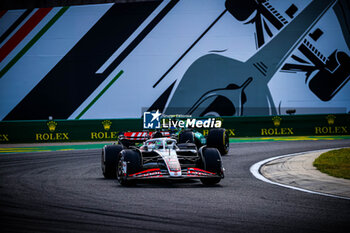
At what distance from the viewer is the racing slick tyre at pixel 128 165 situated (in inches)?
422

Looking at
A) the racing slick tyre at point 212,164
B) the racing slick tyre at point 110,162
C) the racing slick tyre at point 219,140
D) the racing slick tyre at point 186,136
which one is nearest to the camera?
the racing slick tyre at point 212,164

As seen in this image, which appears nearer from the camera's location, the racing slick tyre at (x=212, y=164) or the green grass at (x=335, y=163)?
the racing slick tyre at (x=212, y=164)

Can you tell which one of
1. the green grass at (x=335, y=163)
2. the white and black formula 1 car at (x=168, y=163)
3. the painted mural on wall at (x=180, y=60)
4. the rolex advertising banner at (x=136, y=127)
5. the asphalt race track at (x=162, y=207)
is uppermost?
the painted mural on wall at (x=180, y=60)

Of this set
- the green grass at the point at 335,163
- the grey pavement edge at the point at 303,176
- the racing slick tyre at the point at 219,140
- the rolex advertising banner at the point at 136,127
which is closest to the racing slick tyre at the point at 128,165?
the grey pavement edge at the point at 303,176

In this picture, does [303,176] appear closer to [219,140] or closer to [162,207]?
[162,207]

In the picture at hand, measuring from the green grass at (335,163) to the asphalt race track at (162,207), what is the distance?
178 centimetres

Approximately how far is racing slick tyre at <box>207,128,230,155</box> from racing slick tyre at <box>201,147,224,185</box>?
687 cm

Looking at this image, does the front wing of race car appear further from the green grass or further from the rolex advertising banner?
the rolex advertising banner

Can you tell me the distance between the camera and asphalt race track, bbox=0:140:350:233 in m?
6.65

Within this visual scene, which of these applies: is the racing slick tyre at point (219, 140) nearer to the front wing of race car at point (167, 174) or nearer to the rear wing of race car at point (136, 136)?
the rear wing of race car at point (136, 136)

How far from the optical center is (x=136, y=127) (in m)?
27.4

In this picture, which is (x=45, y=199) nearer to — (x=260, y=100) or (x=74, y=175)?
(x=74, y=175)

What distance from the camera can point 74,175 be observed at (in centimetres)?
1301

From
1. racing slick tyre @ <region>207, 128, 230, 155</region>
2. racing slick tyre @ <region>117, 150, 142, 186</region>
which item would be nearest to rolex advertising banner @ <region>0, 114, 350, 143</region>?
racing slick tyre @ <region>207, 128, 230, 155</region>
